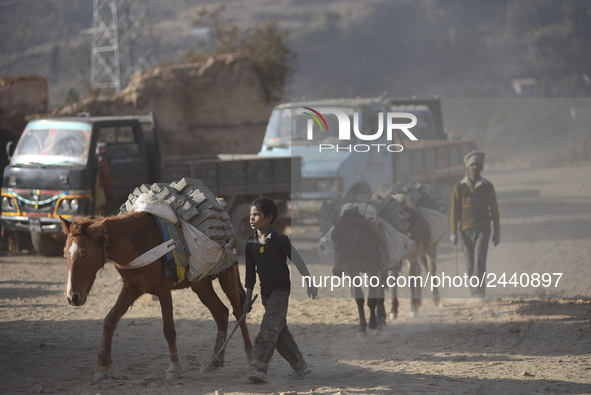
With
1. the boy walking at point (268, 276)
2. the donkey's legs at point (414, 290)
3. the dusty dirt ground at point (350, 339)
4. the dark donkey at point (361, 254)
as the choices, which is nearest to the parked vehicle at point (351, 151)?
the dusty dirt ground at point (350, 339)

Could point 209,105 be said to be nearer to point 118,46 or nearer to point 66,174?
point 66,174

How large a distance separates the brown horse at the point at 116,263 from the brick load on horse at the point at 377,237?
185 centimetres

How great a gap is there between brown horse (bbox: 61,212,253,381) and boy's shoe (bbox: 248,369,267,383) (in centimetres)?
68

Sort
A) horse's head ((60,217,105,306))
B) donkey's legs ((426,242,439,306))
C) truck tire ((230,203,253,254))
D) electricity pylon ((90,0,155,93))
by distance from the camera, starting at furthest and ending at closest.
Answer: electricity pylon ((90,0,155,93))
truck tire ((230,203,253,254))
donkey's legs ((426,242,439,306))
horse's head ((60,217,105,306))

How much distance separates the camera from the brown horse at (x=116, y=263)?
16.8 ft

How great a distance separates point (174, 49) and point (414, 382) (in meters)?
66.7

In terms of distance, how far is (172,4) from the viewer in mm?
86625

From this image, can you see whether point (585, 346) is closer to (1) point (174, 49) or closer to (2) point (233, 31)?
(2) point (233, 31)

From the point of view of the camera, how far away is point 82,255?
5.12m

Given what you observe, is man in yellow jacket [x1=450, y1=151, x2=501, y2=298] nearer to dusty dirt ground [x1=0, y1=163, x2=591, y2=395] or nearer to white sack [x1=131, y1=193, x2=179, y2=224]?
dusty dirt ground [x1=0, y1=163, x2=591, y2=395]

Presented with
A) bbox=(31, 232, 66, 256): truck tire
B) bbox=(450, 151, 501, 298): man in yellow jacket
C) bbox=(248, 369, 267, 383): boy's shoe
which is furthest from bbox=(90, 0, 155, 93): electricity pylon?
bbox=(248, 369, 267, 383): boy's shoe

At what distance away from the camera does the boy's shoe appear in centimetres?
546

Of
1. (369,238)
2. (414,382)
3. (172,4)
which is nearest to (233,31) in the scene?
(369,238)

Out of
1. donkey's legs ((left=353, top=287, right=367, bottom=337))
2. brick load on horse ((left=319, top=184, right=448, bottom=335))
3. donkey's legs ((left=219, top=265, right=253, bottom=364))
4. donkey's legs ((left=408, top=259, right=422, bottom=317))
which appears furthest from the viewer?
donkey's legs ((left=408, top=259, right=422, bottom=317))
